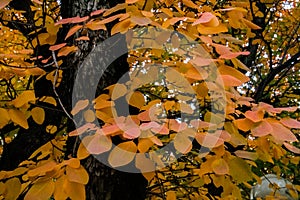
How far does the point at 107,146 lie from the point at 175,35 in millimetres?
642

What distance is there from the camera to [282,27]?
493cm

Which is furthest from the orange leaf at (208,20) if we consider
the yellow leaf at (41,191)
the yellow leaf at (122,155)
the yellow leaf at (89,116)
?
the yellow leaf at (41,191)

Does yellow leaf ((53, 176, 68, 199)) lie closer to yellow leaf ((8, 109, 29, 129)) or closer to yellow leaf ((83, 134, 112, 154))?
yellow leaf ((83, 134, 112, 154))

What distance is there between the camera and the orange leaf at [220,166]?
3.76 ft

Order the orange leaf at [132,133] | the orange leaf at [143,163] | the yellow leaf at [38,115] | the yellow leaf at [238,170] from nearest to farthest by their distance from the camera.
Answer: the orange leaf at [132,133] → the orange leaf at [143,163] → the yellow leaf at [238,170] → the yellow leaf at [38,115]

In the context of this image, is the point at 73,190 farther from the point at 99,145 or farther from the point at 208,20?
the point at 208,20

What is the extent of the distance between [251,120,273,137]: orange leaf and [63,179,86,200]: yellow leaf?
515 millimetres

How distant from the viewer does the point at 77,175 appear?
40.3 inches

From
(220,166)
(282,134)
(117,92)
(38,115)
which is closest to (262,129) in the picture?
(282,134)

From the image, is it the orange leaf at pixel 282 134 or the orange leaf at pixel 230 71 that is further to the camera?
the orange leaf at pixel 230 71

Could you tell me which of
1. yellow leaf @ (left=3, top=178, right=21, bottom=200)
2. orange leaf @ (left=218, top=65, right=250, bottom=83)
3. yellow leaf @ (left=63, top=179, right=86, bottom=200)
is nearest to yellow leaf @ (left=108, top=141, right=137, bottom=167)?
yellow leaf @ (left=63, top=179, right=86, bottom=200)

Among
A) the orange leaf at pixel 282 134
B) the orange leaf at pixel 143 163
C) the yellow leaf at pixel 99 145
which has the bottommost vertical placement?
the orange leaf at pixel 143 163

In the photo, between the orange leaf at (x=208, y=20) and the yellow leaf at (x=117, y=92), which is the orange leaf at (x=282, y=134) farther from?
the yellow leaf at (x=117, y=92)

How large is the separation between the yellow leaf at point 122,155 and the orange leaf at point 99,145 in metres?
0.03
